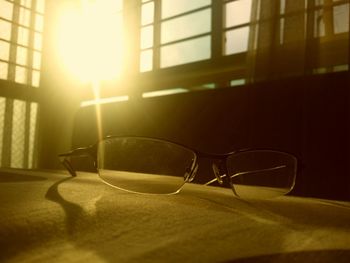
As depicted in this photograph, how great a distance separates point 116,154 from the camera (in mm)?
A: 584

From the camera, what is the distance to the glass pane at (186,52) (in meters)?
2.09

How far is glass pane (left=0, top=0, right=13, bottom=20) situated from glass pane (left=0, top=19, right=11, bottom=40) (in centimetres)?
5

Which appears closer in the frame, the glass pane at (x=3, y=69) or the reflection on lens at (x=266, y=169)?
the reflection on lens at (x=266, y=169)

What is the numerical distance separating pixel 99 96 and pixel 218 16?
3.34 feet

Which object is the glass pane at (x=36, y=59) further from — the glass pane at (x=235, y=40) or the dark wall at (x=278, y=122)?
the dark wall at (x=278, y=122)

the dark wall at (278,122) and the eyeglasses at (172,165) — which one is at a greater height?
the dark wall at (278,122)

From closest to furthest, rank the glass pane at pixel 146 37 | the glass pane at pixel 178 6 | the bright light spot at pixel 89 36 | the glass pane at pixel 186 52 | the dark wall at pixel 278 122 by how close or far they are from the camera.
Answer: the dark wall at pixel 278 122, the glass pane at pixel 186 52, the glass pane at pixel 178 6, the glass pane at pixel 146 37, the bright light spot at pixel 89 36

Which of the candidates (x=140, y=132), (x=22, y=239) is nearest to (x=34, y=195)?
(x=22, y=239)

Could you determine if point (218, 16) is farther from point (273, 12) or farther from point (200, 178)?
point (200, 178)

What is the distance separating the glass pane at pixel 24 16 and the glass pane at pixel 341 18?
7.86ft

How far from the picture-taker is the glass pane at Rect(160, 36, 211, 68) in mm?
2087

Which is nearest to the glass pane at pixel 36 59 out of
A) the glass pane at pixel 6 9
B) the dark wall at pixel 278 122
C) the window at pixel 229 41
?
Result: the glass pane at pixel 6 9

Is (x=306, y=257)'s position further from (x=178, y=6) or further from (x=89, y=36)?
(x=89, y=36)

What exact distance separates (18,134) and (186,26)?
1551 mm
